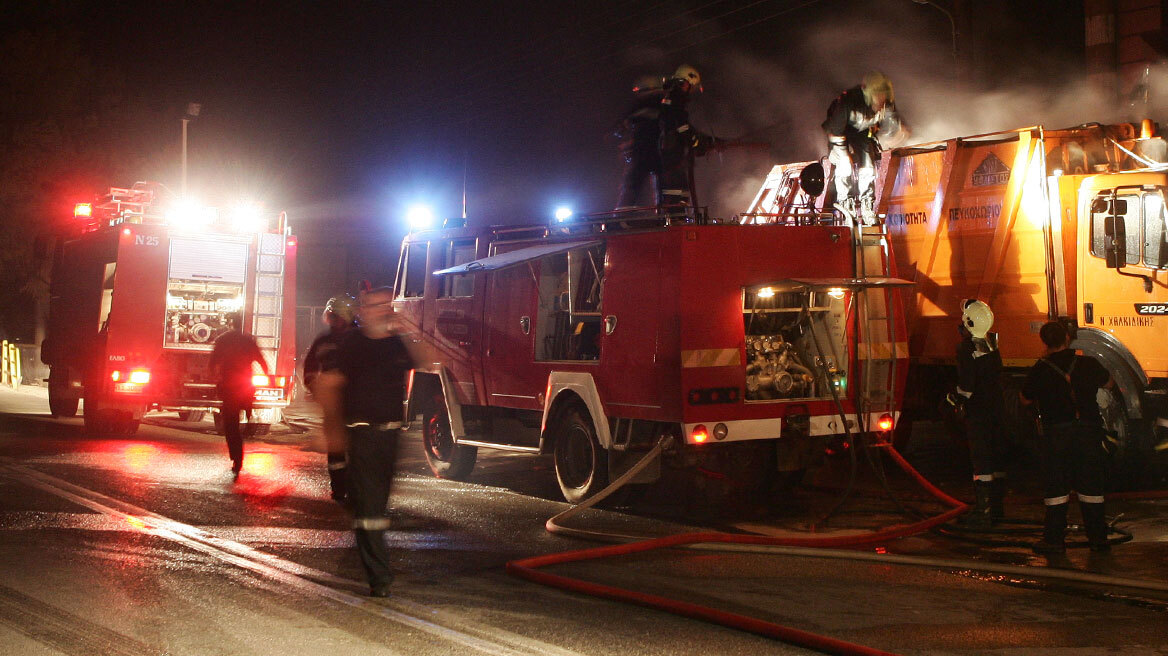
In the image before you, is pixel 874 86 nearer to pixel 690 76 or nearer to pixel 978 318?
pixel 690 76

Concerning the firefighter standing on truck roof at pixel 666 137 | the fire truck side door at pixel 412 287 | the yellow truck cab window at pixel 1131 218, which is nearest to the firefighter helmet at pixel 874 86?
the firefighter standing on truck roof at pixel 666 137

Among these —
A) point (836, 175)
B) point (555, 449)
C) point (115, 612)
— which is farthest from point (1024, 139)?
point (115, 612)

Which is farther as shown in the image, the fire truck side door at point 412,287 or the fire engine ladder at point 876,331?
the fire truck side door at point 412,287

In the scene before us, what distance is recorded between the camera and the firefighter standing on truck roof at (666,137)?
13.0 meters

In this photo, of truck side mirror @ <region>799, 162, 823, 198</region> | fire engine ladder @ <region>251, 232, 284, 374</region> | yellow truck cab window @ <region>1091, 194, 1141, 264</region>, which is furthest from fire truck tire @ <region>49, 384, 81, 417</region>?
yellow truck cab window @ <region>1091, 194, 1141, 264</region>

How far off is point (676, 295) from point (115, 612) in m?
4.98

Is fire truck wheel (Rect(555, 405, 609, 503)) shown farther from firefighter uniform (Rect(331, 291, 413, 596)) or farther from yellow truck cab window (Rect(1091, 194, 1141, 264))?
yellow truck cab window (Rect(1091, 194, 1141, 264))

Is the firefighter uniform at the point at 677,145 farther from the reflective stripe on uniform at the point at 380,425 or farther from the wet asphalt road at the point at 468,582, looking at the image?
the reflective stripe on uniform at the point at 380,425

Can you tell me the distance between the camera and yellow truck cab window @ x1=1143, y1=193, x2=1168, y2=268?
10188 mm

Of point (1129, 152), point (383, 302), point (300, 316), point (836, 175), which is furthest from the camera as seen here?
point (300, 316)

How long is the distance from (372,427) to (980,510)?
16.8 ft

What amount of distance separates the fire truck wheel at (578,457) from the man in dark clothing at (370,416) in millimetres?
3277

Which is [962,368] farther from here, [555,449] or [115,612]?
[115,612]

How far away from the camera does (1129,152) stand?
11398 millimetres
